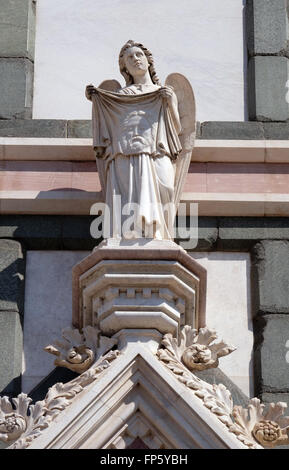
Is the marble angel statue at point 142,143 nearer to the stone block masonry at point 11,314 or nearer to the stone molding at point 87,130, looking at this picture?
the stone molding at point 87,130

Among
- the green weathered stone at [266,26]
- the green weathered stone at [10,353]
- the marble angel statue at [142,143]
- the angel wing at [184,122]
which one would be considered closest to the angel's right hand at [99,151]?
the marble angel statue at [142,143]

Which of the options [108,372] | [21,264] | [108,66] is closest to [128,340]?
[108,372]

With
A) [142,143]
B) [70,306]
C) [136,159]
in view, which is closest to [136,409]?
[70,306]

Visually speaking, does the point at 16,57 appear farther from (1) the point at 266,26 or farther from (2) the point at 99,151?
(1) the point at 266,26

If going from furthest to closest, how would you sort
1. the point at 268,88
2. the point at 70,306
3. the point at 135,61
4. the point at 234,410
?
the point at 268,88 → the point at 135,61 → the point at 70,306 → the point at 234,410

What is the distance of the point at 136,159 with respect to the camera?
13188 mm

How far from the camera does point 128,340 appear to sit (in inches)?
491

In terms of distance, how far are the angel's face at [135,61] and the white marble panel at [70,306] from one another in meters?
1.43

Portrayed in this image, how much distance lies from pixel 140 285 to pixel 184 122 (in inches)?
65.1

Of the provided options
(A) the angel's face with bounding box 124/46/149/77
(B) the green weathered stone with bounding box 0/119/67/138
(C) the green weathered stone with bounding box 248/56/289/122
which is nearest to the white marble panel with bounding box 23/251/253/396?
(B) the green weathered stone with bounding box 0/119/67/138

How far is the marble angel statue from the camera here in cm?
1297
